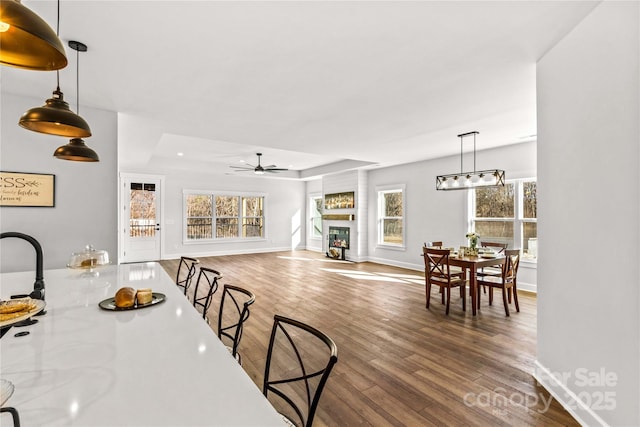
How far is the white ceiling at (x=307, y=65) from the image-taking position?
1.99m

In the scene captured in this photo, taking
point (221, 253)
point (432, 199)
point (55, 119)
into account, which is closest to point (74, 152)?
point (55, 119)

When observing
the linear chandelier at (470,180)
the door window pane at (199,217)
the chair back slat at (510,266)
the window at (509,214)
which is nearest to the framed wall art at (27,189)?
the linear chandelier at (470,180)

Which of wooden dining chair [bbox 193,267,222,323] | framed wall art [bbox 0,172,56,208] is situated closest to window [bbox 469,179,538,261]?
wooden dining chair [bbox 193,267,222,323]

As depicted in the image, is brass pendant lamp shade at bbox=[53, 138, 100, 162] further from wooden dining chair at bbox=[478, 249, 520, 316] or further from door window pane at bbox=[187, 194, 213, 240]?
door window pane at bbox=[187, 194, 213, 240]

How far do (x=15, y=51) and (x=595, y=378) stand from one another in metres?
3.35

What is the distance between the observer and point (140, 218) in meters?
8.56

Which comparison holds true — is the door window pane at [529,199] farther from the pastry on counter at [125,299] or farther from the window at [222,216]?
the window at [222,216]

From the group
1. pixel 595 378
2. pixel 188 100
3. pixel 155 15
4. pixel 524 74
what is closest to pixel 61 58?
pixel 155 15

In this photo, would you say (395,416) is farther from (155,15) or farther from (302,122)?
(302,122)

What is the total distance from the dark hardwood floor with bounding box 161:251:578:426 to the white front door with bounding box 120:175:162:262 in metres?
4.48

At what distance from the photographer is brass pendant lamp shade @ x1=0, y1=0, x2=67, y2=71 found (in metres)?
0.86

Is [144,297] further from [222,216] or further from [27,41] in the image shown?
[222,216]

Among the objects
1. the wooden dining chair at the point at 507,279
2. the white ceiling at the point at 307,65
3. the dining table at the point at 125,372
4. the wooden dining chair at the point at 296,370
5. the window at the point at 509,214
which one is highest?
the white ceiling at the point at 307,65

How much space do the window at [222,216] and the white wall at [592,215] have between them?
896 centimetres
